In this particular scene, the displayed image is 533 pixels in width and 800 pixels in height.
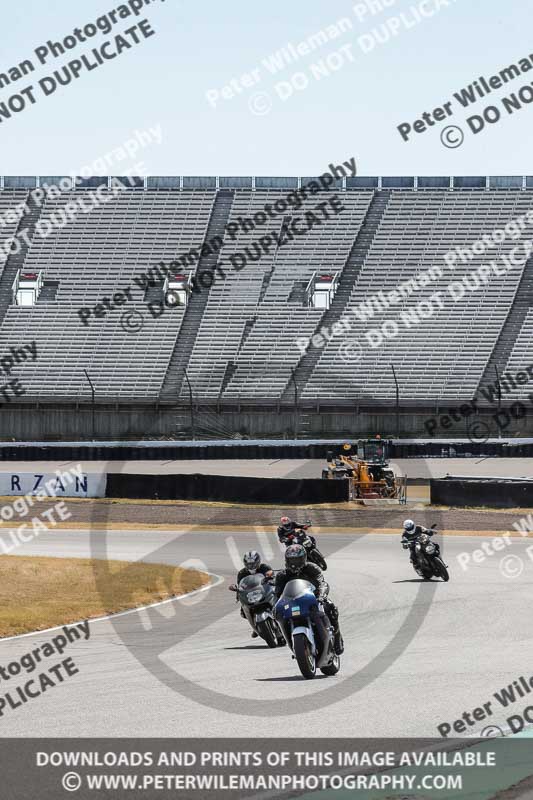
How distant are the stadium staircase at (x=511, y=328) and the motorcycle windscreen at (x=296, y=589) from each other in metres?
48.2

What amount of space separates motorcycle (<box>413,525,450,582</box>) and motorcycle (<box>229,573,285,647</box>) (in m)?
7.16

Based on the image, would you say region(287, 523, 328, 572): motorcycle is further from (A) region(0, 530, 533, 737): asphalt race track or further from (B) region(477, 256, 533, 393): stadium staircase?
(B) region(477, 256, 533, 393): stadium staircase

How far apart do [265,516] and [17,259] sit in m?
39.8

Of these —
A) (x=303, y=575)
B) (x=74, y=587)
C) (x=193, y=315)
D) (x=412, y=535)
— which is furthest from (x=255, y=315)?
(x=303, y=575)

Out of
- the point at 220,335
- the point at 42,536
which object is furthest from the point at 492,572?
the point at 220,335

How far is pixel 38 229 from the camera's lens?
2884 inches

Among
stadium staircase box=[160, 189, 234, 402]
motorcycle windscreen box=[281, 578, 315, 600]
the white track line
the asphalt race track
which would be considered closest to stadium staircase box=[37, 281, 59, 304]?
stadium staircase box=[160, 189, 234, 402]

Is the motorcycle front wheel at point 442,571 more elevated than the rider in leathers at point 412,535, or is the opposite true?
the rider in leathers at point 412,535

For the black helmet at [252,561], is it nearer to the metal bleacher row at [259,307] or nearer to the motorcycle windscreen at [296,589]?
the motorcycle windscreen at [296,589]

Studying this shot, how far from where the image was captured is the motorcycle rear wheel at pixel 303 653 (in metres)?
11.4

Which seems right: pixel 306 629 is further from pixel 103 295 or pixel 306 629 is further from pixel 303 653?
pixel 103 295

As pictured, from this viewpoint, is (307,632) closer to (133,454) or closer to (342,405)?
(133,454)

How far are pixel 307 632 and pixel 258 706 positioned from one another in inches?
63.3

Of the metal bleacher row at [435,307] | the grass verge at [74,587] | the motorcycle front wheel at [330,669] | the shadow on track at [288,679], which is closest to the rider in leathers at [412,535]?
the grass verge at [74,587]
